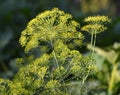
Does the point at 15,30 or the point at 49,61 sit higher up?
the point at 15,30

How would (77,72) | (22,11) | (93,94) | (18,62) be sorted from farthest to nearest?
(22,11) < (93,94) < (18,62) < (77,72)

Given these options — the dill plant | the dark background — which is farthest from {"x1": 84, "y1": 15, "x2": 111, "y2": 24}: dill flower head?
the dark background

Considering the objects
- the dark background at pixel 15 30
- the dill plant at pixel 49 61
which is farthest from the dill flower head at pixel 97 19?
the dark background at pixel 15 30

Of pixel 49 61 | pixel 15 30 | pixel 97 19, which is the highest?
pixel 15 30

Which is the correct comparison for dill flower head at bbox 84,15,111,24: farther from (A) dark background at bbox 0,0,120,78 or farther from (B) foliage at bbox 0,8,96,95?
(A) dark background at bbox 0,0,120,78

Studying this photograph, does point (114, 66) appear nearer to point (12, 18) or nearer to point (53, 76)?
point (53, 76)

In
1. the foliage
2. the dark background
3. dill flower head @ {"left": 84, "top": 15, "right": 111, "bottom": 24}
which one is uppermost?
the dark background

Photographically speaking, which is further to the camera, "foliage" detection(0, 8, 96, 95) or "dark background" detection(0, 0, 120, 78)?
"dark background" detection(0, 0, 120, 78)

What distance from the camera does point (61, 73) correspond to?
5.34ft

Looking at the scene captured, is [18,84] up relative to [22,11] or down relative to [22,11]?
down

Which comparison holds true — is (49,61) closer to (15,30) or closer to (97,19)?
(97,19)

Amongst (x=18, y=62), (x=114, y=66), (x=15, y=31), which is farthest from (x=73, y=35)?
(x=15, y=31)

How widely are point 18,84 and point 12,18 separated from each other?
338cm

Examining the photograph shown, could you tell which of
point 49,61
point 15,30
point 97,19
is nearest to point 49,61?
point 49,61
